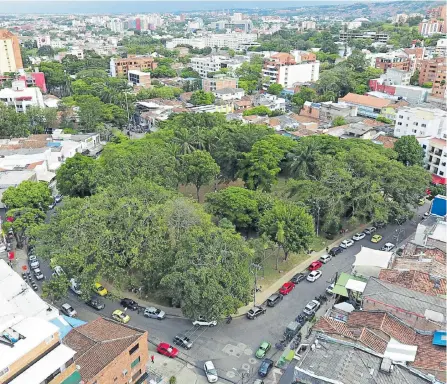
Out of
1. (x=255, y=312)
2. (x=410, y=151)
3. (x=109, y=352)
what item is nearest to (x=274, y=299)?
(x=255, y=312)

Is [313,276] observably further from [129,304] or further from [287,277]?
[129,304]

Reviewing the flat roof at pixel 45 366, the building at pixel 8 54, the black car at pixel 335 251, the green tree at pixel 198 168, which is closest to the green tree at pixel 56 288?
the flat roof at pixel 45 366

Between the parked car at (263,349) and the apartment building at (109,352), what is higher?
the apartment building at (109,352)

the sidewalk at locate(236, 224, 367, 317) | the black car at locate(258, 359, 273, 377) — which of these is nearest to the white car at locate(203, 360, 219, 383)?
the black car at locate(258, 359, 273, 377)

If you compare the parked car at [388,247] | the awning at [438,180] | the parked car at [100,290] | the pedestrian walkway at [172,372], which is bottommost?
the pedestrian walkway at [172,372]

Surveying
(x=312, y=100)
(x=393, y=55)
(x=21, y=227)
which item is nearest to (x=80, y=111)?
(x=21, y=227)

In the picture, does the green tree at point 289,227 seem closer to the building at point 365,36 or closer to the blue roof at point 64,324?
the blue roof at point 64,324
